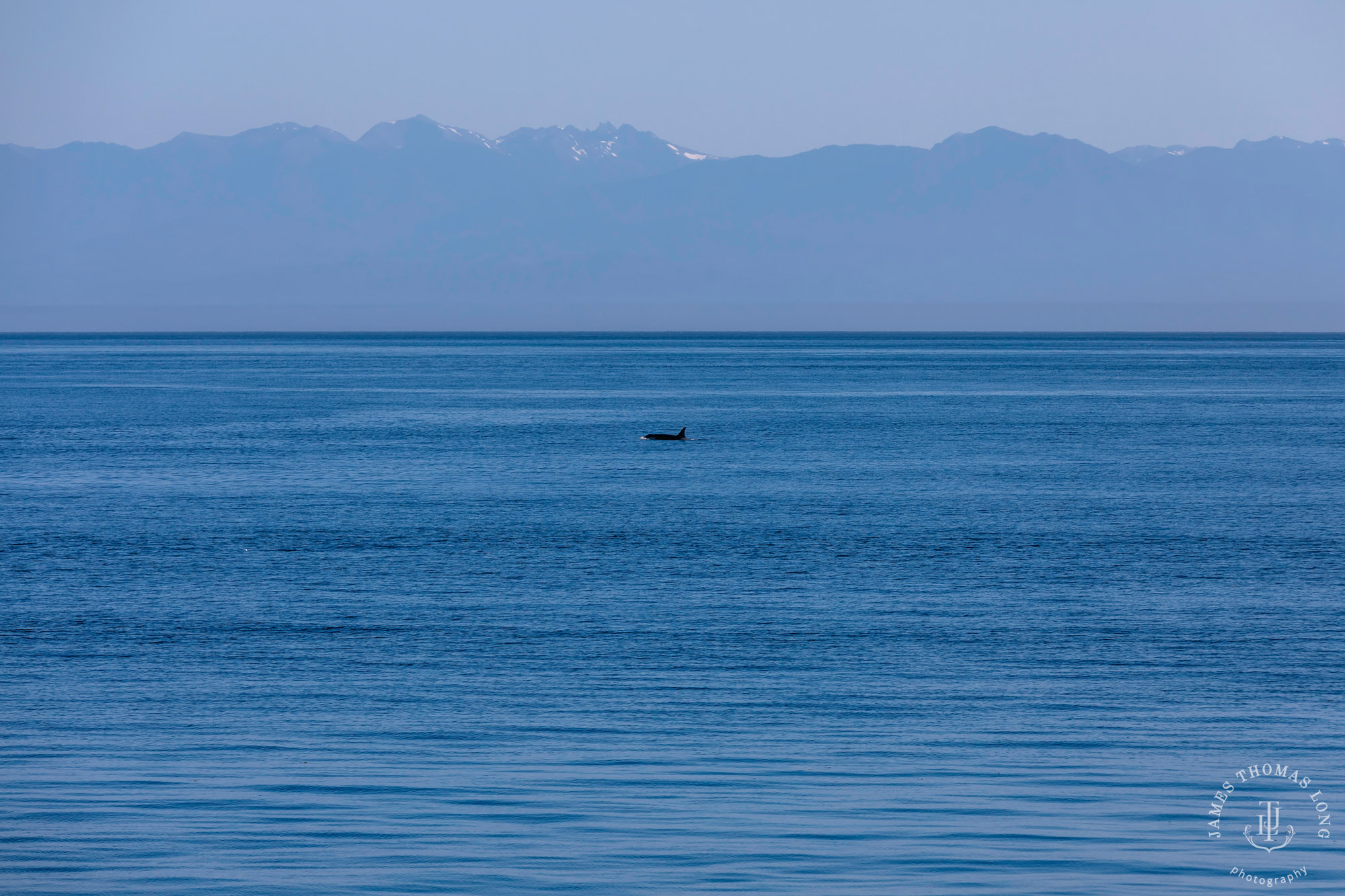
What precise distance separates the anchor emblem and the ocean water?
0.11 meters

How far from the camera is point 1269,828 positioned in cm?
1339

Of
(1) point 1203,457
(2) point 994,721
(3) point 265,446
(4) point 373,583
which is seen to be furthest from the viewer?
(3) point 265,446

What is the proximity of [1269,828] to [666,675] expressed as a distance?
9.06m

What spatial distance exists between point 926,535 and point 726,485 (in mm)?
12854

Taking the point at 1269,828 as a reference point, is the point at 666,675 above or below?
below

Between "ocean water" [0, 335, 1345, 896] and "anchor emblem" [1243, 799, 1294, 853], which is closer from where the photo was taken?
"ocean water" [0, 335, 1345, 896]

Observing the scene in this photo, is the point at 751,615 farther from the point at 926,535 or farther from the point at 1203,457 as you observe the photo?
the point at 1203,457

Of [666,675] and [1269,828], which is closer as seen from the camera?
[1269,828]

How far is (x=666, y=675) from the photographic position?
67.2 feet

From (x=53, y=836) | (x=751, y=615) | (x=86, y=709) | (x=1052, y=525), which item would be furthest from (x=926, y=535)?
(x=53, y=836)

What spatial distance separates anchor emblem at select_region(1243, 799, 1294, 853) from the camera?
12906 mm

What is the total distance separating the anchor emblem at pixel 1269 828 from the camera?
12.9m

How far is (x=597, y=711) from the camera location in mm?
18250

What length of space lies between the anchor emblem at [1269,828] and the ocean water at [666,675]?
0.38 feet
